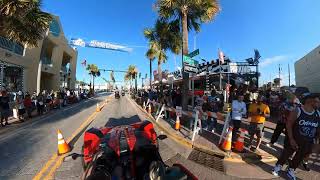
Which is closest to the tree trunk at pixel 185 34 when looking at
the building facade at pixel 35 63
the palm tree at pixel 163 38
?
the palm tree at pixel 163 38

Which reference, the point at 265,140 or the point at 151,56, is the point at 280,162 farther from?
the point at 151,56

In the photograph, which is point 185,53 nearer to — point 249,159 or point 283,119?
point 283,119

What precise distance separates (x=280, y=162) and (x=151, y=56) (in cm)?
3152

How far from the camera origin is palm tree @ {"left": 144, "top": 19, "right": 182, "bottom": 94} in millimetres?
18206

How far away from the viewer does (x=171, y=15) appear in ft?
55.0

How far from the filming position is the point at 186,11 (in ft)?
51.9

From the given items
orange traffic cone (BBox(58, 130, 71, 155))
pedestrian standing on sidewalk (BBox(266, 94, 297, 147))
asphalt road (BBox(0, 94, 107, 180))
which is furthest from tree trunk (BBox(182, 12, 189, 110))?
orange traffic cone (BBox(58, 130, 71, 155))

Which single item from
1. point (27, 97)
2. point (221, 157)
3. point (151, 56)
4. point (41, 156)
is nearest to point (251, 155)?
point (221, 157)

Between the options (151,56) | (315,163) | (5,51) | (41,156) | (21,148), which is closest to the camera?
(315,163)

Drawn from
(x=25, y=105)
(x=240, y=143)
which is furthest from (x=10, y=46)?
(x=240, y=143)

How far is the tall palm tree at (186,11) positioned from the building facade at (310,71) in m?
12.3

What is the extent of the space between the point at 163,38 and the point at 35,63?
21.0 metres

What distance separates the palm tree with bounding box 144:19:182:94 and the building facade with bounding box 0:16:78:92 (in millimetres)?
7567

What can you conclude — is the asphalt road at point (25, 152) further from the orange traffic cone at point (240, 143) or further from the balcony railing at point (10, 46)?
the balcony railing at point (10, 46)
